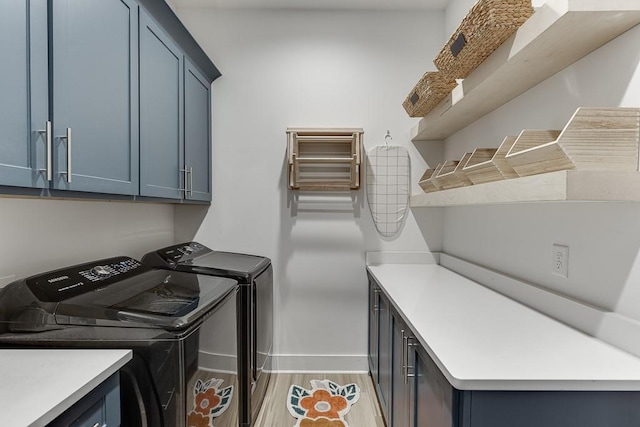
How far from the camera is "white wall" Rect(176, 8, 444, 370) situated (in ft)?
9.30

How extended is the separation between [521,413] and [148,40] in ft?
6.80

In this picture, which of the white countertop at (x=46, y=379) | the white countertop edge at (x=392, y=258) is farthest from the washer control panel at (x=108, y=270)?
the white countertop edge at (x=392, y=258)

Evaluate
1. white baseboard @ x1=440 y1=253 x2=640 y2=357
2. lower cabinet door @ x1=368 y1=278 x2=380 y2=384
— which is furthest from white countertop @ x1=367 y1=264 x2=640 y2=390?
lower cabinet door @ x1=368 y1=278 x2=380 y2=384

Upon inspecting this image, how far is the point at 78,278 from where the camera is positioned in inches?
58.5

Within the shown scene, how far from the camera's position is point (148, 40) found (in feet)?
5.83

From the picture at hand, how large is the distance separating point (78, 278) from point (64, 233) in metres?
0.34

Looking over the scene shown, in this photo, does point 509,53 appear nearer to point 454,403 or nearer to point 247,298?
point 454,403

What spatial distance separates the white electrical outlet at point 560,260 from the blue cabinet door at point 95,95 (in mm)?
1808

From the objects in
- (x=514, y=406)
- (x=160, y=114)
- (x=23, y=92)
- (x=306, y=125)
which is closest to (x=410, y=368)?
(x=514, y=406)

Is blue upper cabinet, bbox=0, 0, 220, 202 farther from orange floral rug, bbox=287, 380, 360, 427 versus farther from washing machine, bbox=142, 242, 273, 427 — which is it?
orange floral rug, bbox=287, 380, 360, 427

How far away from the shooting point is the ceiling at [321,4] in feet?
8.92

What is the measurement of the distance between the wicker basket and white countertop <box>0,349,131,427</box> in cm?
182

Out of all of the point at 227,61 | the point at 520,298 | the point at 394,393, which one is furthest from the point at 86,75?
the point at 520,298

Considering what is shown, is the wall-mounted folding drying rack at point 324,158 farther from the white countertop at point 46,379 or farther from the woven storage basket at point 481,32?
the white countertop at point 46,379
